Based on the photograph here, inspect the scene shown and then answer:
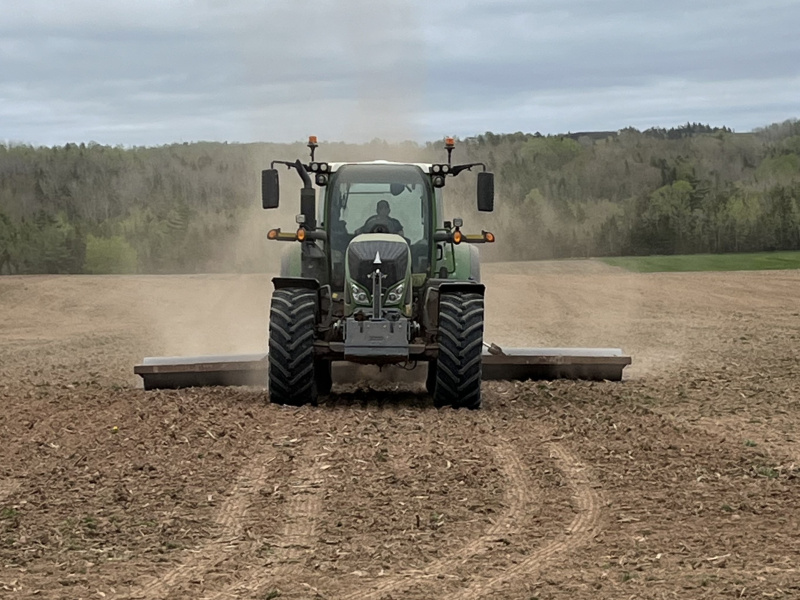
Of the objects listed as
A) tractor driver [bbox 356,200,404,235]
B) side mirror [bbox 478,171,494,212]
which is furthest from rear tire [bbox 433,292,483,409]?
tractor driver [bbox 356,200,404,235]

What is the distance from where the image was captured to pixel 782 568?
6203 millimetres

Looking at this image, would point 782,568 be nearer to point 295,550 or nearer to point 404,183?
point 295,550

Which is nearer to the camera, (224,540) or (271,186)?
(224,540)

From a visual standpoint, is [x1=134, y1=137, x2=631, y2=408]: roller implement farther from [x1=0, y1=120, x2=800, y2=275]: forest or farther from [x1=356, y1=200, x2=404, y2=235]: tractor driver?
[x1=0, y1=120, x2=800, y2=275]: forest

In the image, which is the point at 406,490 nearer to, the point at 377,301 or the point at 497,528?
the point at 497,528

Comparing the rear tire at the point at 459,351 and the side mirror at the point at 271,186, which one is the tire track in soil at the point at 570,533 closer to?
the rear tire at the point at 459,351

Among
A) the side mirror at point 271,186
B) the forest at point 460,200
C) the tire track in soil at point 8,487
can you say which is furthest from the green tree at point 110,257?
the tire track in soil at point 8,487

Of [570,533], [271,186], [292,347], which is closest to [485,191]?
[271,186]

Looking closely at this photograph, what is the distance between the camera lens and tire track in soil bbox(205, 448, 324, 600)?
594 centimetres

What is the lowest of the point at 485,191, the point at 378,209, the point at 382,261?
the point at 382,261

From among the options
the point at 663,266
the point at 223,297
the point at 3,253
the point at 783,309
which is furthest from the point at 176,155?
the point at 783,309

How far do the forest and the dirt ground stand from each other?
5049 mm

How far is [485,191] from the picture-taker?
39.8 ft

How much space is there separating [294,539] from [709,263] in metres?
44.5
